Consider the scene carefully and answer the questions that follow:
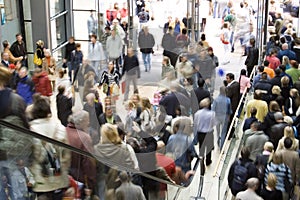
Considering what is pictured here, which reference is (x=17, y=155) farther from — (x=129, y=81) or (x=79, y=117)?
(x=129, y=81)

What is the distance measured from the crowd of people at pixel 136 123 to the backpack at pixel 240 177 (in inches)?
0.6

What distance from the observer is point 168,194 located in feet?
26.6

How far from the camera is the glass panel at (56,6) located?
1814cm

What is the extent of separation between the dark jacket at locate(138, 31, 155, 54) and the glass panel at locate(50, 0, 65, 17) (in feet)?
8.30

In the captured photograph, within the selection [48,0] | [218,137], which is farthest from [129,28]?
[218,137]

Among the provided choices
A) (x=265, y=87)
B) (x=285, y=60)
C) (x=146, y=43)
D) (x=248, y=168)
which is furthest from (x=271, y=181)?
(x=146, y=43)

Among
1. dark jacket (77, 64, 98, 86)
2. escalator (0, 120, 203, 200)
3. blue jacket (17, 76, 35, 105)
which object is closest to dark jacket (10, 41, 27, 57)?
dark jacket (77, 64, 98, 86)

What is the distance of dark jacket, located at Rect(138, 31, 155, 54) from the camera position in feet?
57.7

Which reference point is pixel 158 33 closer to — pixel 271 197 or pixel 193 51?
pixel 193 51

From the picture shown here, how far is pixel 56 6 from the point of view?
18531 mm

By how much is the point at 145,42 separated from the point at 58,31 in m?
Answer: 2.73

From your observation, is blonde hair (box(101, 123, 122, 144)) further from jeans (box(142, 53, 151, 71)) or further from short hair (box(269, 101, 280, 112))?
jeans (box(142, 53, 151, 71))

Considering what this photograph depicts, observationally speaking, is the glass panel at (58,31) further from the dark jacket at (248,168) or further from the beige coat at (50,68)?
the dark jacket at (248,168)

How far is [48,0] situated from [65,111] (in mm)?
7474
